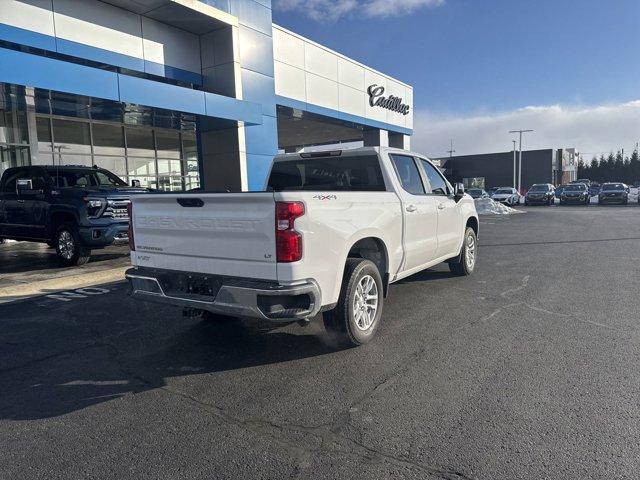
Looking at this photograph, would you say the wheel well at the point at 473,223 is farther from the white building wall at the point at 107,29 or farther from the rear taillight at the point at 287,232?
the white building wall at the point at 107,29

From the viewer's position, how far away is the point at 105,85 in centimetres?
1073

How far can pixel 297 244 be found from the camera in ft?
12.4

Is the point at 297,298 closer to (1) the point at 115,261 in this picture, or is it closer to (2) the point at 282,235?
(2) the point at 282,235

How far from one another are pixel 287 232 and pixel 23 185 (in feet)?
27.7

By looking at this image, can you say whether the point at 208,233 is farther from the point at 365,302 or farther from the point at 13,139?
the point at 13,139

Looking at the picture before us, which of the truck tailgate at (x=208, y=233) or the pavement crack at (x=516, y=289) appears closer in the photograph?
the truck tailgate at (x=208, y=233)

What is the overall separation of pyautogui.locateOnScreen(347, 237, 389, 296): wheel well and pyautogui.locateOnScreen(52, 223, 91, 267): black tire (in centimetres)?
671

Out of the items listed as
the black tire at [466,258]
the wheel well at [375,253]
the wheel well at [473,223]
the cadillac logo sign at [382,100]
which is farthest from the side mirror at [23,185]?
the cadillac logo sign at [382,100]

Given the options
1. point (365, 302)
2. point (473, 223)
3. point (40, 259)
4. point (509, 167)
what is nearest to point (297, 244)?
point (365, 302)

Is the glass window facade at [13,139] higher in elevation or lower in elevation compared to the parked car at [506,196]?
higher

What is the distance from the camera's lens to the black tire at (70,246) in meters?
9.48

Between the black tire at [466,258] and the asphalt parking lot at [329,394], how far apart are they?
4.56ft

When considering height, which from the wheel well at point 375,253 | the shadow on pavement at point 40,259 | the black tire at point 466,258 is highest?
the wheel well at point 375,253

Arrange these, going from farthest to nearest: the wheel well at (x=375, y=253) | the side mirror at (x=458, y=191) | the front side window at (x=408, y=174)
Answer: the side mirror at (x=458, y=191) → the front side window at (x=408, y=174) → the wheel well at (x=375, y=253)
